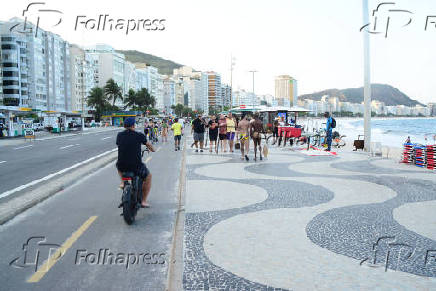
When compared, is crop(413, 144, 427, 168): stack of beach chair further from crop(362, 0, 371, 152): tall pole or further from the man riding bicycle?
the man riding bicycle

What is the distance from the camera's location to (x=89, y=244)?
509 cm

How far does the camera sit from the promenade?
3.91 m

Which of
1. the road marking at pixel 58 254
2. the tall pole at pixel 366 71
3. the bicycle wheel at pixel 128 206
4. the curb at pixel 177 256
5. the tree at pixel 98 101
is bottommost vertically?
the road marking at pixel 58 254

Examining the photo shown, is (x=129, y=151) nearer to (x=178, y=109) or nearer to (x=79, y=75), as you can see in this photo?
(x=79, y=75)

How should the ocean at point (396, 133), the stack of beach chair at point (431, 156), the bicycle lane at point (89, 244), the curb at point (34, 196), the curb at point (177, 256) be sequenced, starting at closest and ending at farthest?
the curb at point (177, 256) < the bicycle lane at point (89, 244) < the curb at point (34, 196) < the stack of beach chair at point (431, 156) < the ocean at point (396, 133)

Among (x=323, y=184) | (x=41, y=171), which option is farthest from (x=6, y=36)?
(x=323, y=184)

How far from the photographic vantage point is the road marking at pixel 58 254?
412cm

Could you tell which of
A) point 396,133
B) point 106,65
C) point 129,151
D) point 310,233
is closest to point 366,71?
point 310,233

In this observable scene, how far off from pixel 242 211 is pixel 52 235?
306 cm

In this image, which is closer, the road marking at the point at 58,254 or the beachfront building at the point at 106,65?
the road marking at the point at 58,254

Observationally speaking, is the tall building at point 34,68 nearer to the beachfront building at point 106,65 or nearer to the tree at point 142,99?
the tree at point 142,99

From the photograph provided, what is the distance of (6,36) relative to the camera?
83688mm

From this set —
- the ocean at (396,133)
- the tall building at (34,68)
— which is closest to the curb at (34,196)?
the ocean at (396,133)

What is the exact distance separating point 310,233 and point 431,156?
9.06m
